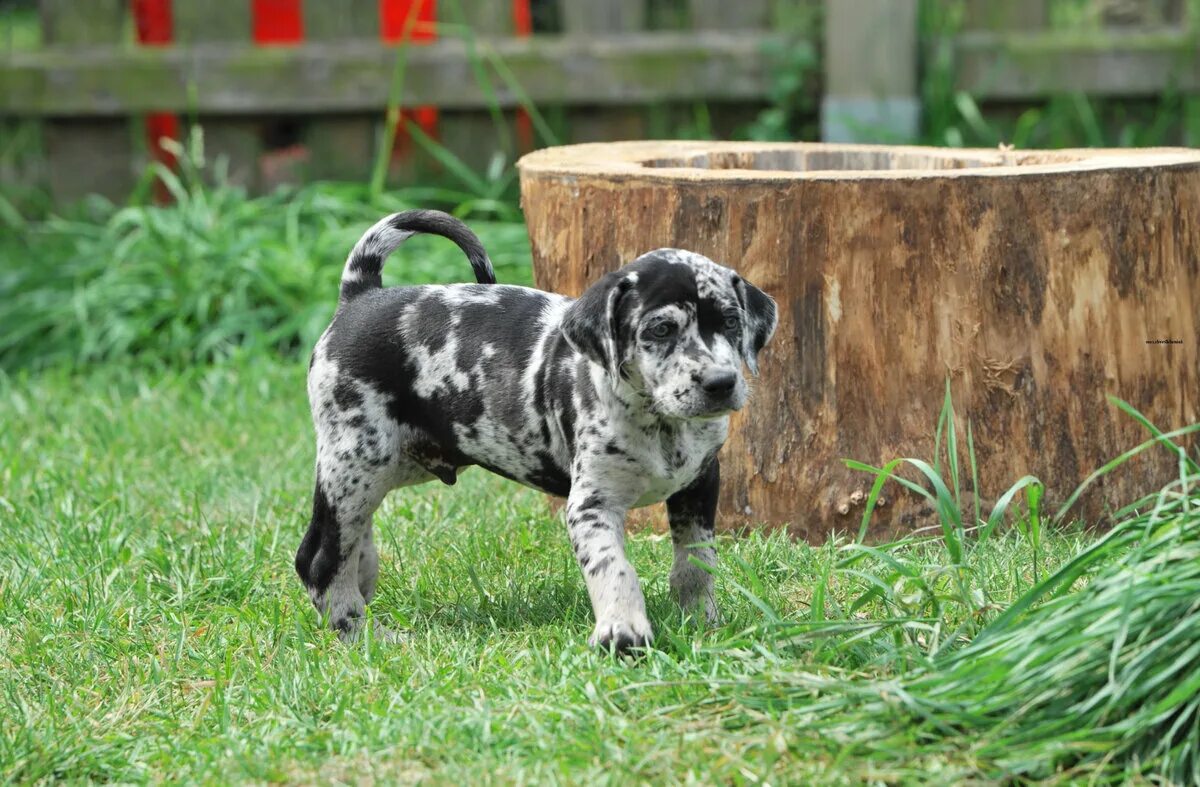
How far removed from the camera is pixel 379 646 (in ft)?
11.1

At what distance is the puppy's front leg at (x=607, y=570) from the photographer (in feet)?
10.5

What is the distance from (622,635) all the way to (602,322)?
665mm

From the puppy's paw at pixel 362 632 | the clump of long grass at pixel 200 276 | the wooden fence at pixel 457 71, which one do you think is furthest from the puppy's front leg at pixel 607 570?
the wooden fence at pixel 457 71

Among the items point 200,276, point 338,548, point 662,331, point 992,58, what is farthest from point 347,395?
point 992,58

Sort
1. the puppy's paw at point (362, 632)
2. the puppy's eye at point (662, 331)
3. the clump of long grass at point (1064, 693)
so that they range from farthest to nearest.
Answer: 1. the puppy's paw at point (362, 632)
2. the puppy's eye at point (662, 331)
3. the clump of long grass at point (1064, 693)

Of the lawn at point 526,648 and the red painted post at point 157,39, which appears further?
the red painted post at point 157,39

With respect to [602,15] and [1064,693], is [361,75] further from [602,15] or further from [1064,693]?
[1064,693]

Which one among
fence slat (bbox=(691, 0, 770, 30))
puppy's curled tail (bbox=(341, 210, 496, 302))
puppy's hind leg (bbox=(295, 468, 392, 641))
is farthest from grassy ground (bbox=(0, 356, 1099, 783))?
fence slat (bbox=(691, 0, 770, 30))

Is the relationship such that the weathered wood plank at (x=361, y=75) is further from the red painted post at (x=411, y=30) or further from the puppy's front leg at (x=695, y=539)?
the puppy's front leg at (x=695, y=539)

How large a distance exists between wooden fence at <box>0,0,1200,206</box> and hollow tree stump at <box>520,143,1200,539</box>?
9.56 feet

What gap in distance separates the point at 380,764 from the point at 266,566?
141cm

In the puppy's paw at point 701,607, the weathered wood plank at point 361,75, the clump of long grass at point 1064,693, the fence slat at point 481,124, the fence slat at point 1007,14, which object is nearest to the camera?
the clump of long grass at point 1064,693

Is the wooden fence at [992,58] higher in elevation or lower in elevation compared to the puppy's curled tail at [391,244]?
higher

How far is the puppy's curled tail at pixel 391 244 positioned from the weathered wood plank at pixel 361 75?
3658 mm
